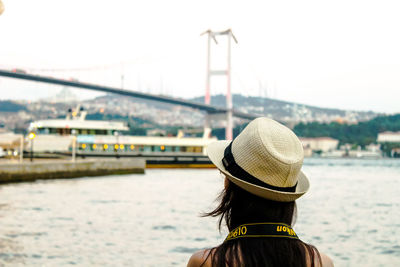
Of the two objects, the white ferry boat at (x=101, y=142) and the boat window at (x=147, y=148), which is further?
the boat window at (x=147, y=148)

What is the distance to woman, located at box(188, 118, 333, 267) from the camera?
62.6 inches

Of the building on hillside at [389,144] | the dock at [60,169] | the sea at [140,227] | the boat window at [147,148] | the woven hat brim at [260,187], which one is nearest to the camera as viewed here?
the woven hat brim at [260,187]

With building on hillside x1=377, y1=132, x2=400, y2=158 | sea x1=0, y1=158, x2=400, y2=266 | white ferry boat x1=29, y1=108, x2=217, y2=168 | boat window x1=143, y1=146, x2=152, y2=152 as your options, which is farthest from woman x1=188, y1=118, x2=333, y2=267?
building on hillside x1=377, y1=132, x2=400, y2=158

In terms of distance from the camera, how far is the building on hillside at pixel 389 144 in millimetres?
122312

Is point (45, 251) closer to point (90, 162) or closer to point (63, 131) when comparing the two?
point (90, 162)

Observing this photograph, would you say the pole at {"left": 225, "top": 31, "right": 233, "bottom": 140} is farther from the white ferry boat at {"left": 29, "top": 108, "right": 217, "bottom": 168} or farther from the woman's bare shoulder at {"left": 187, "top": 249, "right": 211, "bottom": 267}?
the woman's bare shoulder at {"left": 187, "top": 249, "right": 211, "bottom": 267}

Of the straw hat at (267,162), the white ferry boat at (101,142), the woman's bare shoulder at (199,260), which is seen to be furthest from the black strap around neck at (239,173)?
the white ferry boat at (101,142)

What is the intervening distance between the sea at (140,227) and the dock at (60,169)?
→ 52.4 inches

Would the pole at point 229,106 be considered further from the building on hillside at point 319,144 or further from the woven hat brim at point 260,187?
the building on hillside at point 319,144

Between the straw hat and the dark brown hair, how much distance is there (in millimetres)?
35

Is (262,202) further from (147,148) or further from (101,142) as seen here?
(101,142)

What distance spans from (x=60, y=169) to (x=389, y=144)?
10275cm

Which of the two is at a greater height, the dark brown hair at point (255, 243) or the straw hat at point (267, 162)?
the straw hat at point (267, 162)

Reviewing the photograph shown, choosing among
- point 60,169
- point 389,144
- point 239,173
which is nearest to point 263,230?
point 239,173
